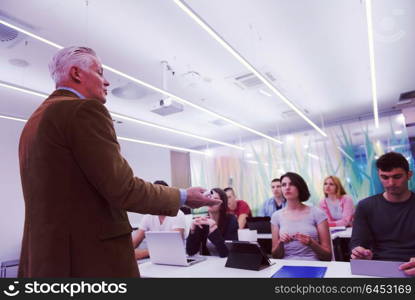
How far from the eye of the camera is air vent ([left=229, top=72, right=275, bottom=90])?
4781 millimetres

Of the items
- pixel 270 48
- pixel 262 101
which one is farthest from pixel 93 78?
pixel 262 101

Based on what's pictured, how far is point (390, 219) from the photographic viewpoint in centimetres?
203

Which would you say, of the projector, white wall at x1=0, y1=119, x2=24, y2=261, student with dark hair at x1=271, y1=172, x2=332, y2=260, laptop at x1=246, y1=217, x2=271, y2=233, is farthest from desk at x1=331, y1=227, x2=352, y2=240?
white wall at x1=0, y1=119, x2=24, y2=261

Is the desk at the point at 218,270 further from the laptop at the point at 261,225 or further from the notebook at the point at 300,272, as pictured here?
the laptop at the point at 261,225

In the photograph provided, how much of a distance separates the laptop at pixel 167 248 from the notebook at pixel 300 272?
676 millimetres

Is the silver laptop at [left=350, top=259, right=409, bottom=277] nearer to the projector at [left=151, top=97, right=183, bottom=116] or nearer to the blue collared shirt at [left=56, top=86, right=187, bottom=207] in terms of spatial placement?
the blue collared shirt at [left=56, top=86, right=187, bottom=207]

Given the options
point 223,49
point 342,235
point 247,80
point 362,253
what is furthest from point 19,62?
point 342,235

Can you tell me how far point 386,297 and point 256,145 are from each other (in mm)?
7229

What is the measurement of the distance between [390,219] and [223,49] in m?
2.85

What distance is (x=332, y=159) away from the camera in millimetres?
7117

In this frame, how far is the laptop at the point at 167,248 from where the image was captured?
2.07 m

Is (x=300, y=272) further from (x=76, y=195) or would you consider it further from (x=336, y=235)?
(x=336, y=235)

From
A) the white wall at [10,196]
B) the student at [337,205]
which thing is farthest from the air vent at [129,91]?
the student at [337,205]

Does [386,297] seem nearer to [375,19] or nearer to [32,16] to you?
[375,19]
